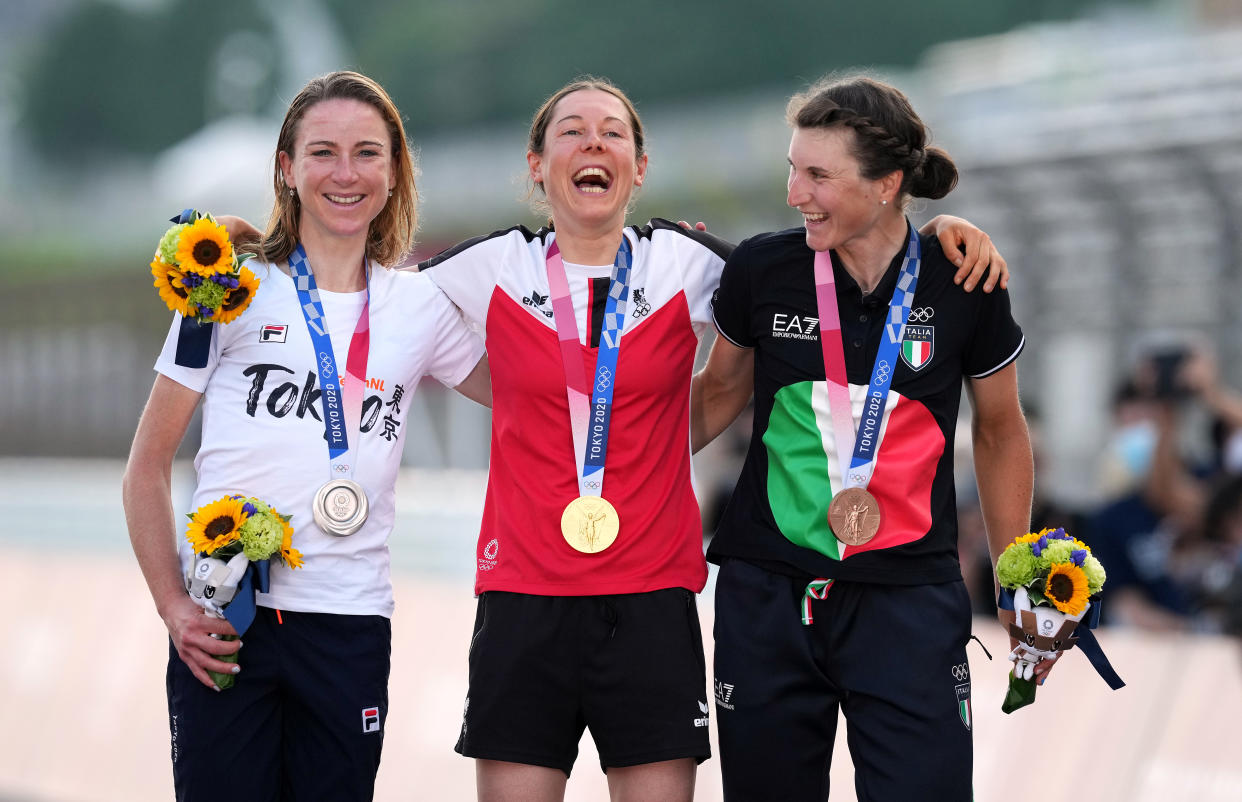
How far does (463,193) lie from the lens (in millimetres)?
32469

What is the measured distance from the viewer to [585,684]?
4.17 m

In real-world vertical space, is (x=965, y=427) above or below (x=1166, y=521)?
above

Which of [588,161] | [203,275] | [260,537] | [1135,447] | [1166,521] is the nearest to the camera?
[260,537]

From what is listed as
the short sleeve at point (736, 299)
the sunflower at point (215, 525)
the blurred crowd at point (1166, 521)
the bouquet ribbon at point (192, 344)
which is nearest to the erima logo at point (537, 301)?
the short sleeve at point (736, 299)

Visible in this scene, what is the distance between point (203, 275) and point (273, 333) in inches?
9.8

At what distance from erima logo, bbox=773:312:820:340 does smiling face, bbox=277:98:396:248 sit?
1.09 meters

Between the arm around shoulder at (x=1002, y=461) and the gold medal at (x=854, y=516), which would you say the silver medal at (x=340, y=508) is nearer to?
the gold medal at (x=854, y=516)

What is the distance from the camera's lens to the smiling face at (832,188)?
4031 mm

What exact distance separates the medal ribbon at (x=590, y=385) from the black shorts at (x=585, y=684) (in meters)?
0.32

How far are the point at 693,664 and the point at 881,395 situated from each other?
86cm

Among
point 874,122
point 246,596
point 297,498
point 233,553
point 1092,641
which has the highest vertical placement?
point 874,122

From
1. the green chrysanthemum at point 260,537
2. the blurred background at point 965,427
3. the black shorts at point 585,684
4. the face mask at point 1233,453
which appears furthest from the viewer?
the face mask at point 1233,453

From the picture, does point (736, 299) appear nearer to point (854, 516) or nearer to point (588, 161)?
point (588, 161)

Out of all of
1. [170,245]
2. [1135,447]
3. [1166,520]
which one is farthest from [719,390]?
[1135,447]
